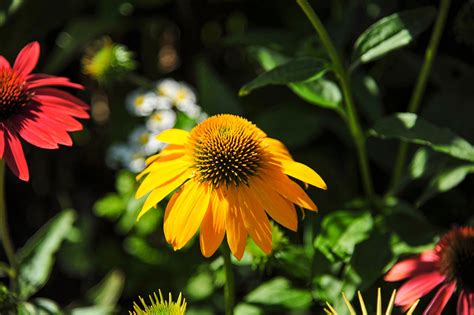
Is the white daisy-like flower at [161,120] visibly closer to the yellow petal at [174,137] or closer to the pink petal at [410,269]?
the yellow petal at [174,137]

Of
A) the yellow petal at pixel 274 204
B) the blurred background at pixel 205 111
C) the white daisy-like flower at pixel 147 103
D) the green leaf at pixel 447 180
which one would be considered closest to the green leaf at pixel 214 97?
the blurred background at pixel 205 111

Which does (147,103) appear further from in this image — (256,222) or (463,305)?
(463,305)

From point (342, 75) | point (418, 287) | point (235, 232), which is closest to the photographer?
point (235, 232)

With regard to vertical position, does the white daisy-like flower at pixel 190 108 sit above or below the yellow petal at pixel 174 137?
above

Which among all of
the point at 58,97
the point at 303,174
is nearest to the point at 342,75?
the point at 303,174

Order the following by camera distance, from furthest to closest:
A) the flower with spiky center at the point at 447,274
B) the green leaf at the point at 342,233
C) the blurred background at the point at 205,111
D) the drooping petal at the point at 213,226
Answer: the blurred background at the point at 205,111 → the green leaf at the point at 342,233 → the flower with spiky center at the point at 447,274 → the drooping petal at the point at 213,226
